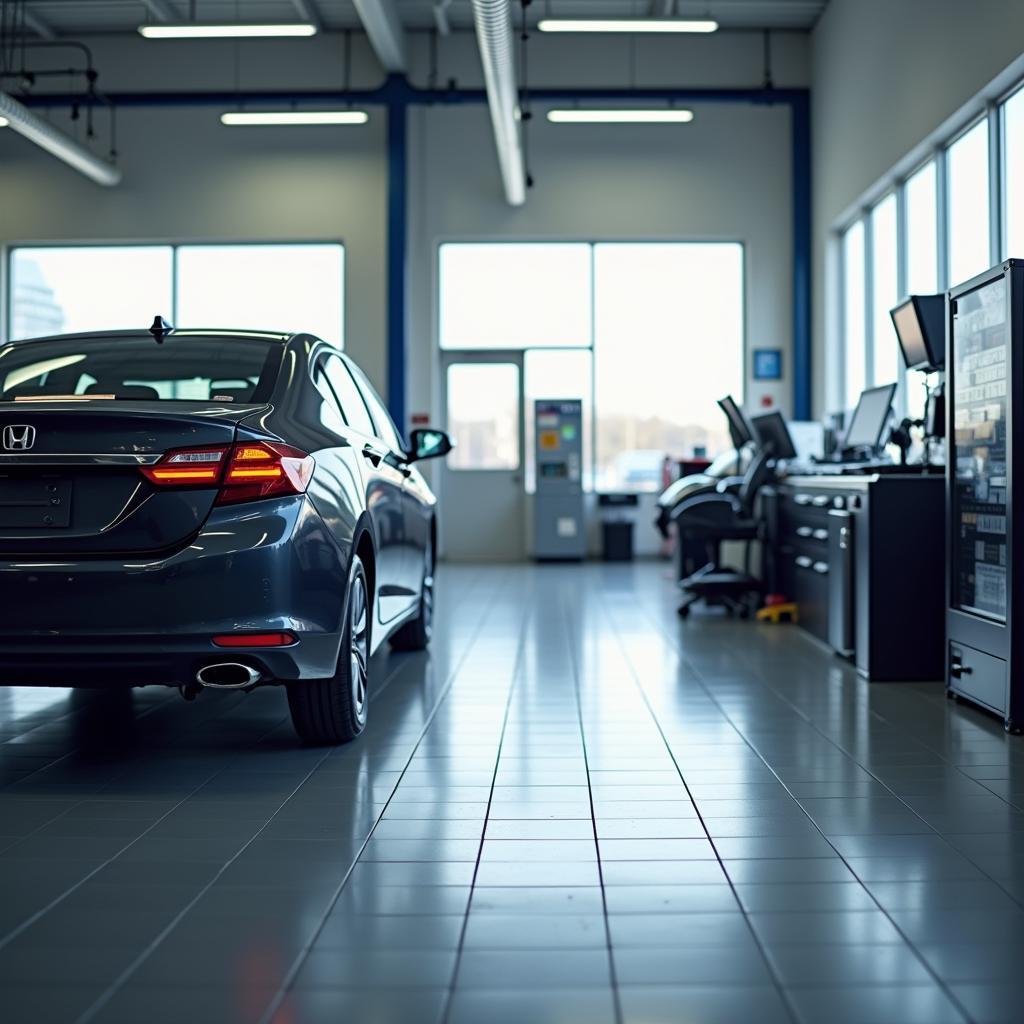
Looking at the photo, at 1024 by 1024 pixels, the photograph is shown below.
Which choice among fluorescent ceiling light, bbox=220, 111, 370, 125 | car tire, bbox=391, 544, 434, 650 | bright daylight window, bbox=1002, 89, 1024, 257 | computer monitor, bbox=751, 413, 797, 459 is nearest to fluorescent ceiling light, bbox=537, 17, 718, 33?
fluorescent ceiling light, bbox=220, 111, 370, 125

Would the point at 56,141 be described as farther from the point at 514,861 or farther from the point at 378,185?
the point at 514,861

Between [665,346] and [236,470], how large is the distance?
35.7ft

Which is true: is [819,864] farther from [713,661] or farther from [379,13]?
[379,13]

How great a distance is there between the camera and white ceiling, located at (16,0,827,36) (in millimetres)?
12070

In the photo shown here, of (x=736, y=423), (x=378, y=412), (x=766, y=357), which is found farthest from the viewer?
(x=766, y=357)

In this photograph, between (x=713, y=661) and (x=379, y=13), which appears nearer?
(x=713, y=661)

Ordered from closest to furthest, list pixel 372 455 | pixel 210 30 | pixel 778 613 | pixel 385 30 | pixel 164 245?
pixel 372 455
pixel 778 613
pixel 210 30
pixel 385 30
pixel 164 245

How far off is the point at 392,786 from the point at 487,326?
10772mm

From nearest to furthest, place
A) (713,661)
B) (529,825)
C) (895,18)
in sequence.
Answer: (529,825)
(713,661)
(895,18)

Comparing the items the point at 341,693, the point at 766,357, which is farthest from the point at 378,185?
the point at 341,693

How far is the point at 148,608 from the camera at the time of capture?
3.09m

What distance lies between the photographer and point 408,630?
5.92 m

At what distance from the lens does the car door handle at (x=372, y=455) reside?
13.4ft

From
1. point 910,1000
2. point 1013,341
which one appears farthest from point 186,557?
point 1013,341
